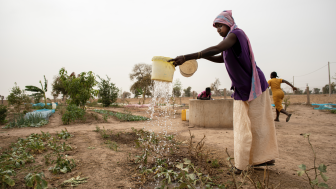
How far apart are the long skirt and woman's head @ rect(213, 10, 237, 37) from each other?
84cm

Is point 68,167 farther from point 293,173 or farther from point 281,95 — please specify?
point 281,95

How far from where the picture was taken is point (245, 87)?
2.04 meters

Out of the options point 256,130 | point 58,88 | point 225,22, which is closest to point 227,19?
point 225,22

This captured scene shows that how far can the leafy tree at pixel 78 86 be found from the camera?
7801 millimetres

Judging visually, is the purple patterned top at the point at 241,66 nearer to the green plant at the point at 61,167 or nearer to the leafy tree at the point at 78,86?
the green plant at the point at 61,167

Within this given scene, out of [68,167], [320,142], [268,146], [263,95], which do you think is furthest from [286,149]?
[68,167]

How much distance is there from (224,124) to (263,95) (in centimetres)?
359

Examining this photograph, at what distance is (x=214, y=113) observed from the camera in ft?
18.3

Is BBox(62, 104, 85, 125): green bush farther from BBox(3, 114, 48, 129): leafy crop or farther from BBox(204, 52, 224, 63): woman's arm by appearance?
BBox(204, 52, 224, 63): woman's arm

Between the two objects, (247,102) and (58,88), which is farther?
(58,88)

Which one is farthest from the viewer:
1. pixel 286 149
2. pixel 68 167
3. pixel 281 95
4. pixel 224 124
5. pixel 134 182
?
pixel 281 95

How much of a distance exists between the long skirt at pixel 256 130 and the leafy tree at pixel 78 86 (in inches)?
294

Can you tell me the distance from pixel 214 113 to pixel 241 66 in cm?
Answer: 370

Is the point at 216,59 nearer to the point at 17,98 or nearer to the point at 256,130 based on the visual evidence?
the point at 256,130
